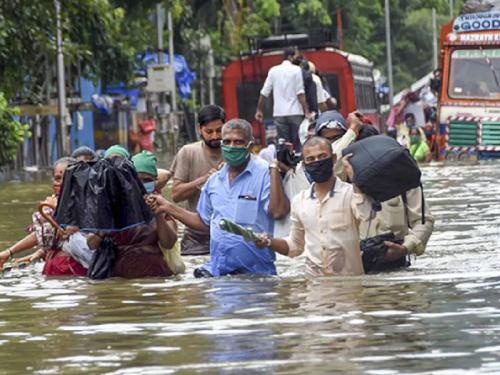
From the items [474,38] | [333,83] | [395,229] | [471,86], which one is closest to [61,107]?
[333,83]

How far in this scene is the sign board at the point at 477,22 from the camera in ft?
107

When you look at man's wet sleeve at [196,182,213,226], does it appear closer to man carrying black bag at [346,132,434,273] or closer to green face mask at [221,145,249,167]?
green face mask at [221,145,249,167]

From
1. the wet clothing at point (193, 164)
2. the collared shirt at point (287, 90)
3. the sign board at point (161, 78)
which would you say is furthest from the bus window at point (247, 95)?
the wet clothing at point (193, 164)

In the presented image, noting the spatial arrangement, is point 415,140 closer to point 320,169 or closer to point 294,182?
point 294,182

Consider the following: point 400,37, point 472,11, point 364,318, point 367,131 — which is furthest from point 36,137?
point 400,37

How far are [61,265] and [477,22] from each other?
68.2 ft

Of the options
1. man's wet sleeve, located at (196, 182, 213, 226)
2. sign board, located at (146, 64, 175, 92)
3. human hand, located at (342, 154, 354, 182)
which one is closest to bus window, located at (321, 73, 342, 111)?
sign board, located at (146, 64, 175, 92)

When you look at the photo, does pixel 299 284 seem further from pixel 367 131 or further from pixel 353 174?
pixel 367 131

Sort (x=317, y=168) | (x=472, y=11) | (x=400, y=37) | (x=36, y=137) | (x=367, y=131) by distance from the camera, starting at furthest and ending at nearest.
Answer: (x=400, y=37) < (x=36, y=137) < (x=472, y=11) < (x=367, y=131) < (x=317, y=168)

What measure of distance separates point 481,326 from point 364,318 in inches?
30.6

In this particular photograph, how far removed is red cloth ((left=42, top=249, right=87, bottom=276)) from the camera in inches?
503

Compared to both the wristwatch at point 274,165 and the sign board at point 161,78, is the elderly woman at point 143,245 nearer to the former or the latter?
the wristwatch at point 274,165

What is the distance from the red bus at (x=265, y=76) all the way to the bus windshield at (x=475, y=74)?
3.14 meters

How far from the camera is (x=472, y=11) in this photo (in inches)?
1305
